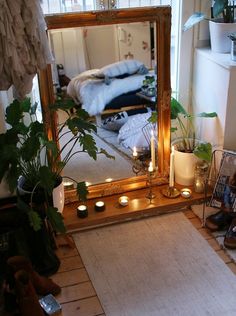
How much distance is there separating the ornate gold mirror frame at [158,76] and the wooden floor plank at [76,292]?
0.59m

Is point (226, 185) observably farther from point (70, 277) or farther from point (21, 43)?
point (21, 43)

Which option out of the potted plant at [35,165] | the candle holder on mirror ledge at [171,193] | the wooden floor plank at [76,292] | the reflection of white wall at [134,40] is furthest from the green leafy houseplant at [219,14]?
the wooden floor plank at [76,292]

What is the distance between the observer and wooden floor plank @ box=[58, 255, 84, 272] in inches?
81.3

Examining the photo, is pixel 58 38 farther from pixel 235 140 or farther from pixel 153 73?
pixel 235 140

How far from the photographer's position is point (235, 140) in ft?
7.96

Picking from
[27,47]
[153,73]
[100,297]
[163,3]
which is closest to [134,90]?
[153,73]

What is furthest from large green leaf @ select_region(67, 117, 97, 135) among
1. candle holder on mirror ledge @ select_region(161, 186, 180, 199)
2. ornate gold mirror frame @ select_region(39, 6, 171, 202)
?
candle holder on mirror ledge @ select_region(161, 186, 180, 199)

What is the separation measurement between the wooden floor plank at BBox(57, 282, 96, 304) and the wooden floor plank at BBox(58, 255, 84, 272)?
12cm

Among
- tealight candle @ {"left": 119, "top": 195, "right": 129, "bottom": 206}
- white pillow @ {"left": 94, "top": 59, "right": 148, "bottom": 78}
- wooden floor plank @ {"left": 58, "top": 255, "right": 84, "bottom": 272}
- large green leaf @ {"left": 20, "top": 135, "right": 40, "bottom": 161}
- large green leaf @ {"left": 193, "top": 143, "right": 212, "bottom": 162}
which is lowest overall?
wooden floor plank @ {"left": 58, "top": 255, "right": 84, "bottom": 272}

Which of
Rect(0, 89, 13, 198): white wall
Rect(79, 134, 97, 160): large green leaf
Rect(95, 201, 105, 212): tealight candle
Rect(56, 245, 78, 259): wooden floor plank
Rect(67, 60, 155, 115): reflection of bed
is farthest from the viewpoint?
Rect(95, 201, 105, 212): tealight candle

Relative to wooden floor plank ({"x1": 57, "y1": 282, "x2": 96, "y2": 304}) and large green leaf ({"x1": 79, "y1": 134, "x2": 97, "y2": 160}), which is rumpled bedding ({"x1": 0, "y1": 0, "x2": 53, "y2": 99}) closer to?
large green leaf ({"x1": 79, "y1": 134, "x2": 97, "y2": 160})

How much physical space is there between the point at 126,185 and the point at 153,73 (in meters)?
0.66

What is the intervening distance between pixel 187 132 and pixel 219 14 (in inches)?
28.3

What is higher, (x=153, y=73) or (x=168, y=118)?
(x=153, y=73)
